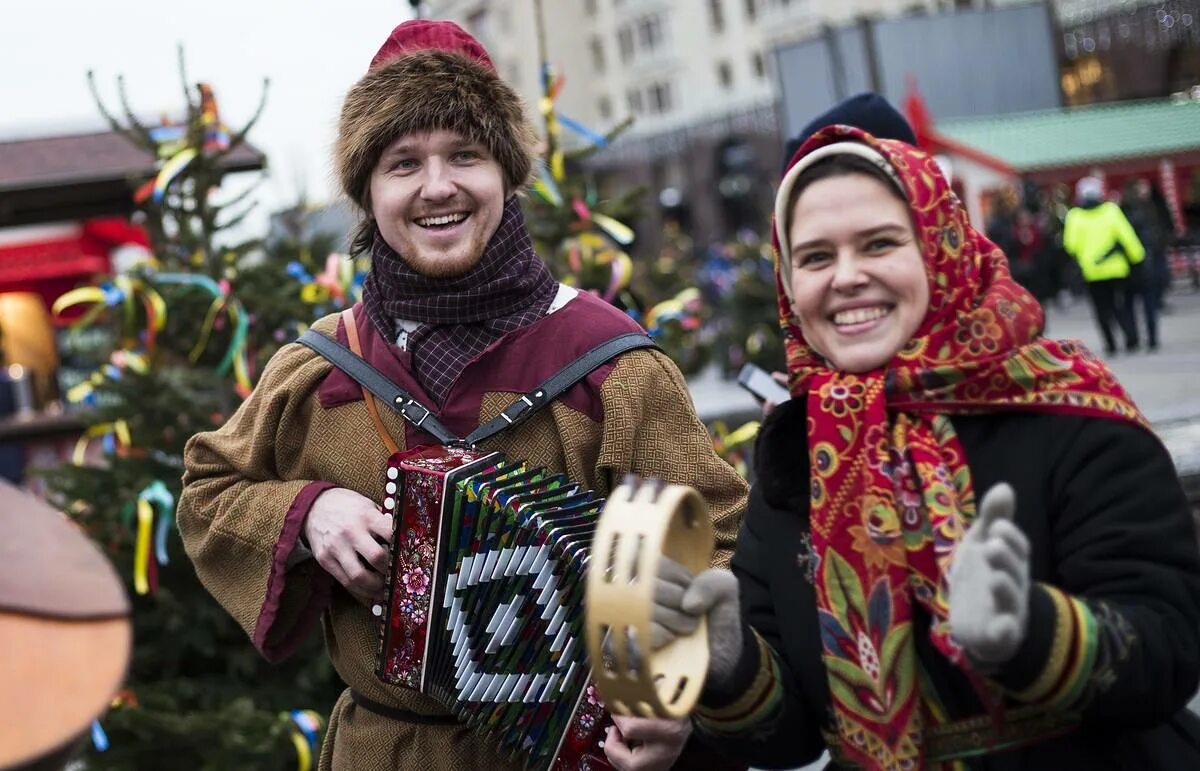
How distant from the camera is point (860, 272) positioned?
2.08 metres

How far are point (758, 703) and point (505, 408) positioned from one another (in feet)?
2.97

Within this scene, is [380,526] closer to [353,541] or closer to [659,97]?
[353,541]

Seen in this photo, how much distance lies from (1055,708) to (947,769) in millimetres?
198

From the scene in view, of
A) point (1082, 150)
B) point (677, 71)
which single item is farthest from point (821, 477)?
point (677, 71)

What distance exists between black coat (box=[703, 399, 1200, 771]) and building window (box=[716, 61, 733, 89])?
6078 cm

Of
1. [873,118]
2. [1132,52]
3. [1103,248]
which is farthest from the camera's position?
[1132,52]

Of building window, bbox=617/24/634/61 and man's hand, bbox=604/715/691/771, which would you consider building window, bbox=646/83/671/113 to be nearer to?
building window, bbox=617/24/634/61

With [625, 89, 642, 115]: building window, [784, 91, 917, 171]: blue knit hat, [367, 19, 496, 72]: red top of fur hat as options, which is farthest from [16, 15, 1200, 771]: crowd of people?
[625, 89, 642, 115]: building window

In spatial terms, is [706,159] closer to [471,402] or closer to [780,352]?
[780,352]

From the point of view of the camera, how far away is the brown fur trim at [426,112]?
112 inches

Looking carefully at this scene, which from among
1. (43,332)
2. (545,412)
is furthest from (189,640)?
(43,332)

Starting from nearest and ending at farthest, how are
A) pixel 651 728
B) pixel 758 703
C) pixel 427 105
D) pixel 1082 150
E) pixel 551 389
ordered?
pixel 758 703
pixel 651 728
pixel 551 389
pixel 427 105
pixel 1082 150

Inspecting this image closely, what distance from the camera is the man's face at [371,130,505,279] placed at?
281 centimetres

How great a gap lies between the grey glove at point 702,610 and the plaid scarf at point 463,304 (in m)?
1.00
